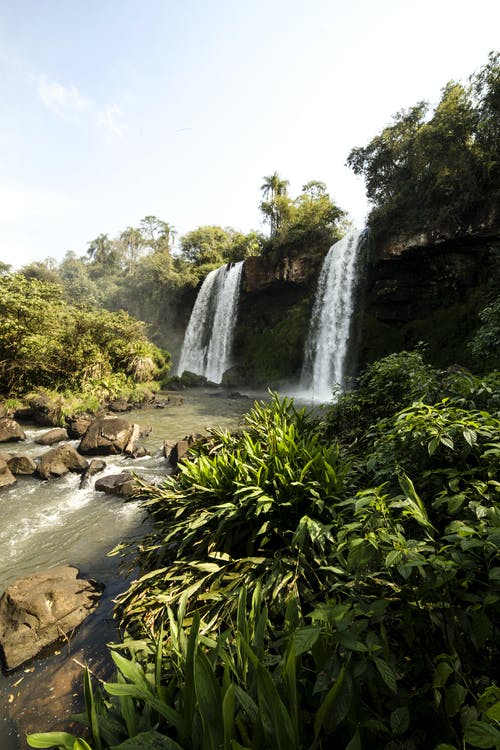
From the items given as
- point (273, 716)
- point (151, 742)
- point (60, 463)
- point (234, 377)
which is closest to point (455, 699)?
point (273, 716)

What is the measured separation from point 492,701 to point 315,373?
18616mm

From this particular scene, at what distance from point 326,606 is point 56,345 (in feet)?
54.6

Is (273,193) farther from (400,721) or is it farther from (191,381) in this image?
(400,721)

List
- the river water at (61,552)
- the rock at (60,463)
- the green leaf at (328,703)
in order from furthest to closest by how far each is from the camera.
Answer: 1. the rock at (60,463)
2. the river water at (61,552)
3. the green leaf at (328,703)

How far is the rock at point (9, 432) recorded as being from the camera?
10041 millimetres

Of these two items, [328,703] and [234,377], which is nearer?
[328,703]

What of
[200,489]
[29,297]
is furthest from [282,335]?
[200,489]

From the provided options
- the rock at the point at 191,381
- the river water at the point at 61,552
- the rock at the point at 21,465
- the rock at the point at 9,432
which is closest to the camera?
the river water at the point at 61,552

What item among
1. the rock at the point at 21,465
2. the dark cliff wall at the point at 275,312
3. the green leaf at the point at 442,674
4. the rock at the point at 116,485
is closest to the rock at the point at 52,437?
the rock at the point at 21,465

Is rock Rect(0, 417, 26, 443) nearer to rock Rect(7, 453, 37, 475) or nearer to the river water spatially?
the river water

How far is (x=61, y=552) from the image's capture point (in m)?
4.87

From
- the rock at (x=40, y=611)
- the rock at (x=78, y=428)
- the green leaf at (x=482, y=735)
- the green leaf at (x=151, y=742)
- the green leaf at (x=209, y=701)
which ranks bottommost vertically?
the rock at (x=40, y=611)

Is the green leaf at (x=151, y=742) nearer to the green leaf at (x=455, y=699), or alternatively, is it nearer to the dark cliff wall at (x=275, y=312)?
the green leaf at (x=455, y=699)

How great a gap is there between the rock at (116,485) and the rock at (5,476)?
1843 mm
